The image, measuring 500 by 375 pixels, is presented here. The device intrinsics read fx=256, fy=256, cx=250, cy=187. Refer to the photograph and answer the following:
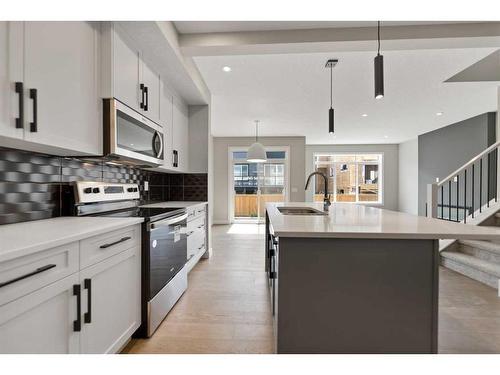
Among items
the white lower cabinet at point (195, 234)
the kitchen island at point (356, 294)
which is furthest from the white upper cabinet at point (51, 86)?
the white lower cabinet at point (195, 234)

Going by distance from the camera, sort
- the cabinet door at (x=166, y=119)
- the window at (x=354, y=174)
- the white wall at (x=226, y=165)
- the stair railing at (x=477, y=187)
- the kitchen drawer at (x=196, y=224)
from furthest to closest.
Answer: the window at (x=354, y=174) < the white wall at (x=226, y=165) < the stair railing at (x=477, y=187) < the kitchen drawer at (x=196, y=224) < the cabinet door at (x=166, y=119)

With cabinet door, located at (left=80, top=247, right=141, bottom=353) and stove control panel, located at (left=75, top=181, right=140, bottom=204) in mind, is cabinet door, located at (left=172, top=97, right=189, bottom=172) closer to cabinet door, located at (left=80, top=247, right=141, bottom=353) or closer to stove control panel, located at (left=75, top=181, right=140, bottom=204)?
stove control panel, located at (left=75, top=181, right=140, bottom=204)

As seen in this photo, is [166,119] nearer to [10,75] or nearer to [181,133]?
[181,133]

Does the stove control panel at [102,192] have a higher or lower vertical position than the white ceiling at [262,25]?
lower

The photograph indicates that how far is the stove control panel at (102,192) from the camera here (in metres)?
1.89

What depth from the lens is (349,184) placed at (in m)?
9.20

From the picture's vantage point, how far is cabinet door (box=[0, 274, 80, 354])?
889mm

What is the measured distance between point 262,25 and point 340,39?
725 mm

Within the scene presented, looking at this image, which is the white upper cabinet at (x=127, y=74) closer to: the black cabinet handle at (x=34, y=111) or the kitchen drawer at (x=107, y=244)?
the black cabinet handle at (x=34, y=111)

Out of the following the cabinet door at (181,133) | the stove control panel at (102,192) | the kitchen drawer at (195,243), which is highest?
the cabinet door at (181,133)

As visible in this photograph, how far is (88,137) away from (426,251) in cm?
206

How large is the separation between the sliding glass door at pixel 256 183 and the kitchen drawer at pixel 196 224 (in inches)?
157

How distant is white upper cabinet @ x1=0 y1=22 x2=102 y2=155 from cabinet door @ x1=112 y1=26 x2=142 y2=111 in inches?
5.3

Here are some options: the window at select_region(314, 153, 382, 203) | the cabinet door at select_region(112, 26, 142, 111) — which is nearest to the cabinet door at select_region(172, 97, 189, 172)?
the cabinet door at select_region(112, 26, 142, 111)
